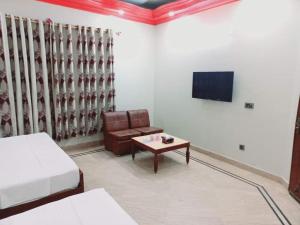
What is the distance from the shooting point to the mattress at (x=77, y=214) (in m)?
1.38

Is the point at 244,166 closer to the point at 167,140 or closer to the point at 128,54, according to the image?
the point at 167,140

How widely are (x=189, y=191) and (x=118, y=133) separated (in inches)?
73.5

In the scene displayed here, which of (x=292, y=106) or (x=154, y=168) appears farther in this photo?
(x=154, y=168)

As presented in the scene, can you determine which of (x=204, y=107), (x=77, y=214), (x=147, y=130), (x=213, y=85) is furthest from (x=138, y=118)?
(x=77, y=214)

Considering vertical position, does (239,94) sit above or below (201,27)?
below

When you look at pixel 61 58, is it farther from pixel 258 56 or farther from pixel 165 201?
pixel 258 56

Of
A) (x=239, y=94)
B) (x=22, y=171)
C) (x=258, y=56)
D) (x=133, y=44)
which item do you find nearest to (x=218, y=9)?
(x=258, y=56)

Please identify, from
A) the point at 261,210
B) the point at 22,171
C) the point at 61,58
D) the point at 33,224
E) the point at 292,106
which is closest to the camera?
the point at 33,224

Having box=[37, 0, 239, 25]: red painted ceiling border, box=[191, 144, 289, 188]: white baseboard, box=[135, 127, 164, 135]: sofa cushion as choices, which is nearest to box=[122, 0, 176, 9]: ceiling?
box=[37, 0, 239, 25]: red painted ceiling border

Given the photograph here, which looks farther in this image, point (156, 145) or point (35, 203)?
point (156, 145)

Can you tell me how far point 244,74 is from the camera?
345cm

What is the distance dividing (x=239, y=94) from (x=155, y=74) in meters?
2.39

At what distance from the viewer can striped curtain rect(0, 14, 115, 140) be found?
11.4 ft

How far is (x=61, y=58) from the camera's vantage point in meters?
3.89
